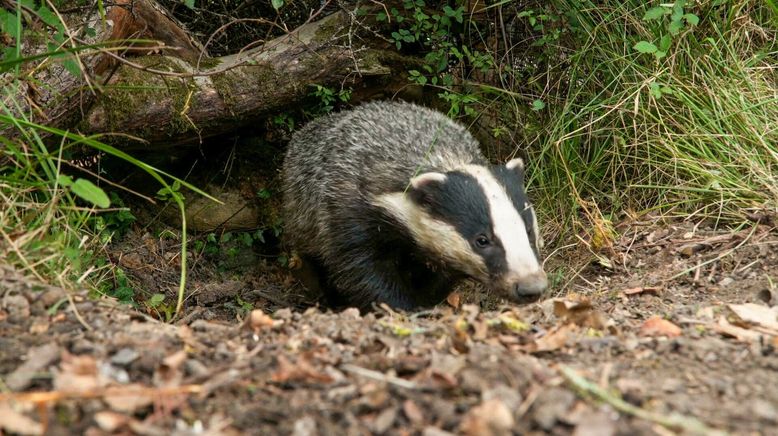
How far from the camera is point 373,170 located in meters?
5.69

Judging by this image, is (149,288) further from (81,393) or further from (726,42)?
(726,42)

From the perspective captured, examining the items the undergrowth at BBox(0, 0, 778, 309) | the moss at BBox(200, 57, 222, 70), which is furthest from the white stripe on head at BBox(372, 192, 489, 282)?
the moss at BBox(200, 57, 222, 70)

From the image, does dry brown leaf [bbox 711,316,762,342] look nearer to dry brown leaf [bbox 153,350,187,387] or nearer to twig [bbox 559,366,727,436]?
twig [bbox 559,366,727,436]

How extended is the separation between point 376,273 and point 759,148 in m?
2.85

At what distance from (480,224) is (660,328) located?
1566 millimetres

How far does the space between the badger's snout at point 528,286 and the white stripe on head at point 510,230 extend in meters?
0.03

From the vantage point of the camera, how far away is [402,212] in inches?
211

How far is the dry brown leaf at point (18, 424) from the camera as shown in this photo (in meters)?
2.34

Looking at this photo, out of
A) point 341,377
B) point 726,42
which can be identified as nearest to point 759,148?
point 726,42

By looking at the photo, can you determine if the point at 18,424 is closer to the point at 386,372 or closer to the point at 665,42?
the point at 386,372

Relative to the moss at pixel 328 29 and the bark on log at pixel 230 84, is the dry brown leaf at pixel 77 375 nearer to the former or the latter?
the bark on log at pixel 230 84

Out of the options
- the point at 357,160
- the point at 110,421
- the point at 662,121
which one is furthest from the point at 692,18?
the point at 110,421

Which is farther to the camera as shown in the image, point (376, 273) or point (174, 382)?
point (376, 273)

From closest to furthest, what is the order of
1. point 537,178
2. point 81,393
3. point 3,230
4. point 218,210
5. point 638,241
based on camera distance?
point 81,393 < point 3,230 < point 638,241 < point 537,178 < point 218,210
